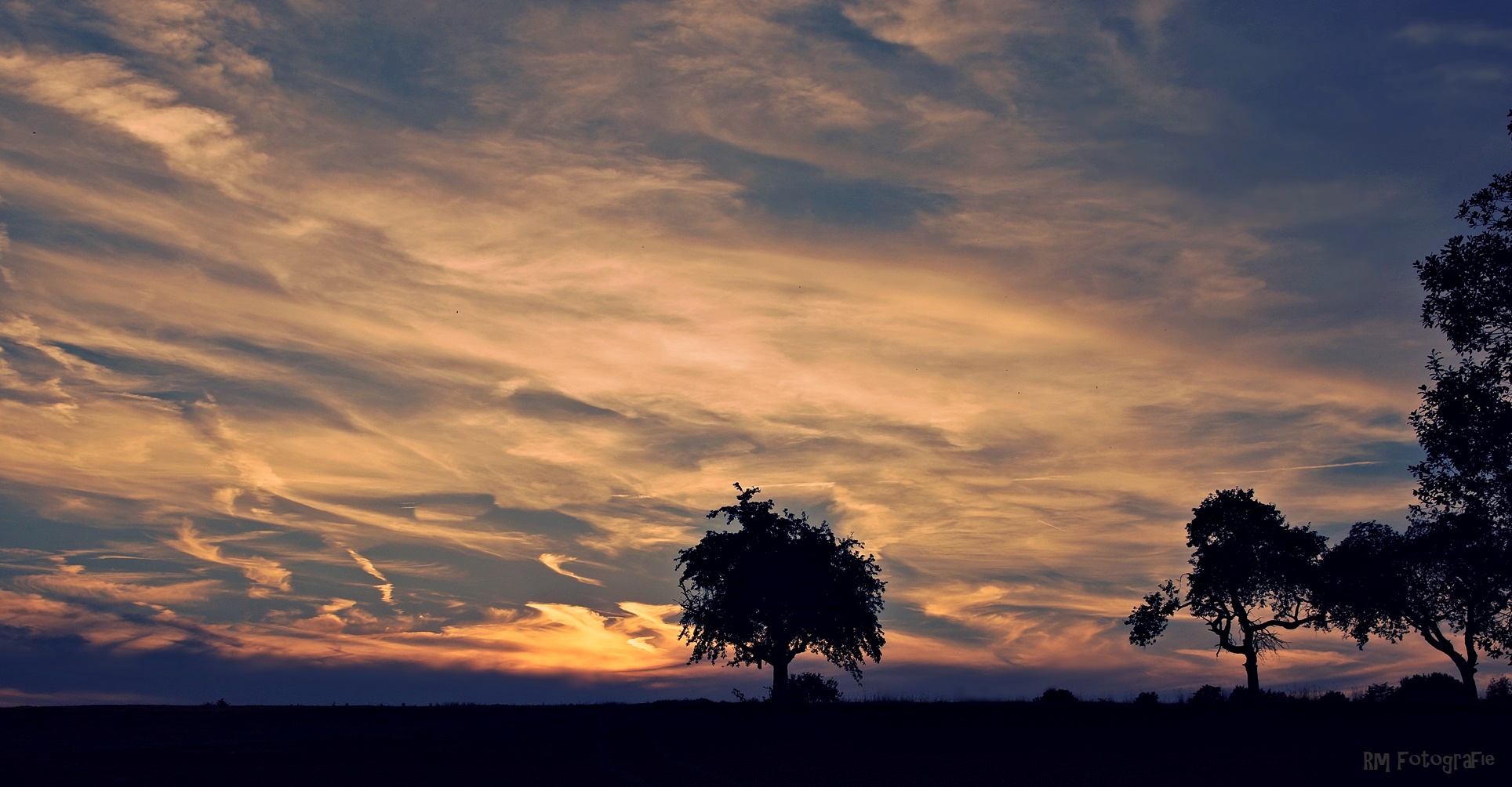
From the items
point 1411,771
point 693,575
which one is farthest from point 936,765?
point 693,575

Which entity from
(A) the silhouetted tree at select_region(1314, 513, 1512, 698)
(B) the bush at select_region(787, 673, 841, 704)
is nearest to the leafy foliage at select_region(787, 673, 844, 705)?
(B) the bush at select_region(787, 673, 841, 704)

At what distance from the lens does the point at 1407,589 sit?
2520 inches

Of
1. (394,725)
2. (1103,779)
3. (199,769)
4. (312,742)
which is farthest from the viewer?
(394,725)

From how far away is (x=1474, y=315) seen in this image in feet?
132

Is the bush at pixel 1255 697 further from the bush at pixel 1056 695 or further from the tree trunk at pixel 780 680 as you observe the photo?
the tree trunk at pixel 780 680

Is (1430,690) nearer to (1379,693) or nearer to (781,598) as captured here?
(1379,693)

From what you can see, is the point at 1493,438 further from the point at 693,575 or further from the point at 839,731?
the point at 693,575

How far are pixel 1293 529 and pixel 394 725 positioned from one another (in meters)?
56.0

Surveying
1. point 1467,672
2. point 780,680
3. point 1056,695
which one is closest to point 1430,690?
point 1467,672

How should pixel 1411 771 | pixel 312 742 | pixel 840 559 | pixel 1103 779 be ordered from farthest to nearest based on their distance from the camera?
pixel 840 559, pixel 312 742, pixel 1103 779, pixel 1411 771

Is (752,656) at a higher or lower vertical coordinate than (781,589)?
lower

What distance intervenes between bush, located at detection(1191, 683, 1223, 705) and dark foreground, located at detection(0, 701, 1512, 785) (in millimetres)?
7914

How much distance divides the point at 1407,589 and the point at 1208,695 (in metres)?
13.8

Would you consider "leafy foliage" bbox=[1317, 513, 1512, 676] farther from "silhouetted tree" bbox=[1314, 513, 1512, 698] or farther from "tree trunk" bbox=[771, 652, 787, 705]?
"tree trunk" bbox=[771, 652, 787, 705]
